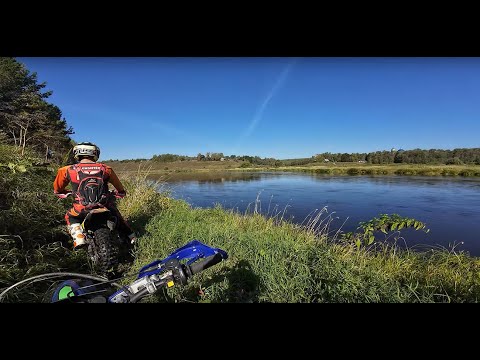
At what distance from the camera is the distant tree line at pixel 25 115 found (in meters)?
6.23

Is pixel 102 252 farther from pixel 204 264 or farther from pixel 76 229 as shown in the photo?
pixel 204 264

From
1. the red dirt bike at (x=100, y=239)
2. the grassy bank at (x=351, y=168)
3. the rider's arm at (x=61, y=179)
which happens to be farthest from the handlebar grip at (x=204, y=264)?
the grassy bank at (x=351, y=168)

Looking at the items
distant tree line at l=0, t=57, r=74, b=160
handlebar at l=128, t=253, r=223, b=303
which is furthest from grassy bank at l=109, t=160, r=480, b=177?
handlebar at l=128, t=253, r=223, b=303

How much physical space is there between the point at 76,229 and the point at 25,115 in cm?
591

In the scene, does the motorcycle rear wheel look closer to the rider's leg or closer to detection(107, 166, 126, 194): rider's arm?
the rider's leg

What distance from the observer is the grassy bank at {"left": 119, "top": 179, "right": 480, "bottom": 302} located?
230 centimetres

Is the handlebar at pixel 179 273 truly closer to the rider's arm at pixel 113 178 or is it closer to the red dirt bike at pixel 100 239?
the red dirt bike at pixel 100 239

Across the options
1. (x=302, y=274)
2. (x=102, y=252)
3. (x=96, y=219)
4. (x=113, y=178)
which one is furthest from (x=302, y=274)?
(x=113, y=178)

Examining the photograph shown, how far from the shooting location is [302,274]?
247 centimetres

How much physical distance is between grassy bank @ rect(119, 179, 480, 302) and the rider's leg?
755 millimetres
